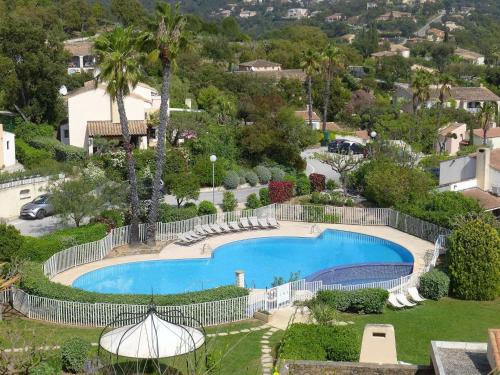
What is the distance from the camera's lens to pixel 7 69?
48344mm

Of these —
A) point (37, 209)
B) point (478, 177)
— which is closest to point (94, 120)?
point (37, 209)

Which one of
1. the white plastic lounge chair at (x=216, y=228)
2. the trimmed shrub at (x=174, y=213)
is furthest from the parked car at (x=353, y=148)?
the trimmed shrub at (x=174, y=213)

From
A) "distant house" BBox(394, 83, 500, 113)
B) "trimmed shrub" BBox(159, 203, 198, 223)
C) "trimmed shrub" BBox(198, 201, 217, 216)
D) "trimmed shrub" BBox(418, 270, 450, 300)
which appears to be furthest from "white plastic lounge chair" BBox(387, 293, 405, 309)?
"distant house" BBox(394, 83, 500, 113)

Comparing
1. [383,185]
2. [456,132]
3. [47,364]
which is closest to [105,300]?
[47,364]

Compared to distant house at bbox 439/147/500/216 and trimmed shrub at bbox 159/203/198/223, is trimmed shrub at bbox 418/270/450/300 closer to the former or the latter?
distant house at bbox 439/147/500/216

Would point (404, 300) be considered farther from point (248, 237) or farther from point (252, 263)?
point (248, 237)

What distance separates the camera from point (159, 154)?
31.9 m

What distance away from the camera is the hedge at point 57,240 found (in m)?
29.1

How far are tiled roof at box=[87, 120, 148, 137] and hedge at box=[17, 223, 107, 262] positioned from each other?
47.0 ft

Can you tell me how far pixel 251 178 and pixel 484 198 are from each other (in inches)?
544

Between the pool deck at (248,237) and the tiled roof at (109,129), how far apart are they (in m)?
13.8

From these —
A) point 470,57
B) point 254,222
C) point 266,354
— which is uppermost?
point 470,57

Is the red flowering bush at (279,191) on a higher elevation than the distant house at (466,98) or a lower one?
lower

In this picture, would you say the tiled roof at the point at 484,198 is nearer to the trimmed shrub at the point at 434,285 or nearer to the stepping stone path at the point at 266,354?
the trimmed shrub at the point at 434,285
